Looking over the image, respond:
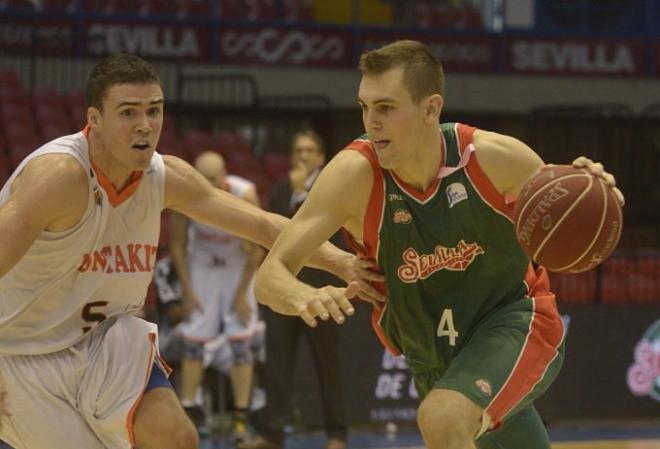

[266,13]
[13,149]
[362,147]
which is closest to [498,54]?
[266,13]

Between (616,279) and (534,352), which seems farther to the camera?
(616,279)

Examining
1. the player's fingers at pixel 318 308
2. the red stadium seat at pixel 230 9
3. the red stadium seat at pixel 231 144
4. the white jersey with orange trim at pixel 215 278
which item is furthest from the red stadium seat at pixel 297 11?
the player's fingers at pixel 318 308

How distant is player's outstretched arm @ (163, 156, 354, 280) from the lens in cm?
521

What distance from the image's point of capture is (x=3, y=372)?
491cm

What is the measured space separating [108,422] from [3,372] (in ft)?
1.41

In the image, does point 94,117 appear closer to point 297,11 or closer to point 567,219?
point 567,219

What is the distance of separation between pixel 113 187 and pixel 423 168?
3.68 feet

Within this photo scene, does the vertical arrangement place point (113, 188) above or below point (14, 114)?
above

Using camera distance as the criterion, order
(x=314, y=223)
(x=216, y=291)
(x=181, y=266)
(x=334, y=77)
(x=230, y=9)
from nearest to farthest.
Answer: (x=314, y=223) → (x=181, y=266) → (x=216, y=291) → (x=334, y=77) → (x=230, y=9)

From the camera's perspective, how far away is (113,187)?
4977 mm

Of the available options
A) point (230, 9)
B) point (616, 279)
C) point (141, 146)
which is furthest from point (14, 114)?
point (141, 146)

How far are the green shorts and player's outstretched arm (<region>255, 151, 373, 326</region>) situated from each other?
1.70 ft

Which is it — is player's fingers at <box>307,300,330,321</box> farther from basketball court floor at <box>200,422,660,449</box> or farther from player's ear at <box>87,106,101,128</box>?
basketball court floor at <box>200,422,660,449</box>

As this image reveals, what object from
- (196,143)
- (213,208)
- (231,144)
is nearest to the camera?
(213,208)
